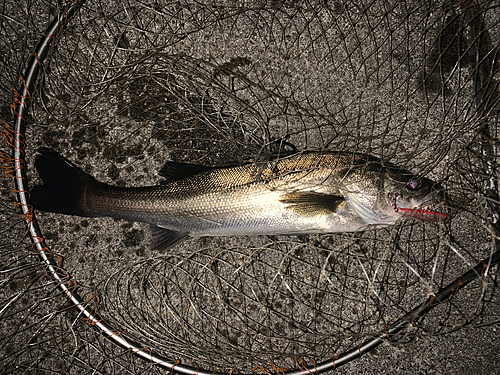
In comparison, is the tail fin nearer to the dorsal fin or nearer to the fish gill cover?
the fish gill cover

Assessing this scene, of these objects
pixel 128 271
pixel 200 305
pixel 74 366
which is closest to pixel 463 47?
pixel 200 305

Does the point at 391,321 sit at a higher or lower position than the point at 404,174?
lower

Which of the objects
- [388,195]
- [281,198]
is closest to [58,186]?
[281,198]

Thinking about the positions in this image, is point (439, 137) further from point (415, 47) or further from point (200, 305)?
point (200, 305)

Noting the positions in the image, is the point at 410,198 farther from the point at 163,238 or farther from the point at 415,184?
the point at 163,238

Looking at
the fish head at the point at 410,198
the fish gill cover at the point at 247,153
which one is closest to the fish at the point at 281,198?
the fish head at the point at 410,198

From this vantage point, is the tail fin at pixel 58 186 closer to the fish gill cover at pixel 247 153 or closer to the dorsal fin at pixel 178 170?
the fish gill cover at pixel 247 153
